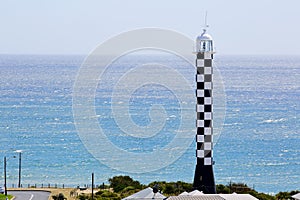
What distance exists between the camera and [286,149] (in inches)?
2968

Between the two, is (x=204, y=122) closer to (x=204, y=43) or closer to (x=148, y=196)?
(x=204, y=43)

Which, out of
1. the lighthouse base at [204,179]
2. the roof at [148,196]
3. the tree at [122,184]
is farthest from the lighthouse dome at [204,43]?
Answer: the tree at [122,184]

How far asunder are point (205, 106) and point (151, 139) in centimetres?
5177

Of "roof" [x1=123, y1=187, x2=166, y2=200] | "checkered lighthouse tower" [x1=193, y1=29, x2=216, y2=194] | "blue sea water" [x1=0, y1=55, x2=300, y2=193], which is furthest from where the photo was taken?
"blue sea water" [x1=0, y1=55, x2=300, y2=193]

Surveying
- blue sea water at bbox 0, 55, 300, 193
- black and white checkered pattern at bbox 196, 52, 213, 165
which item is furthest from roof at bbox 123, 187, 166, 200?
blue sea water at bbox 0, 55, 300, 193

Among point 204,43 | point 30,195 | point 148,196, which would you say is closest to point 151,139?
point 30,195

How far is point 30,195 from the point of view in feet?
119

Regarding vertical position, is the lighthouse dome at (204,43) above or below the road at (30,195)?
above

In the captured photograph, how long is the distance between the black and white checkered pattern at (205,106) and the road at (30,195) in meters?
11.8

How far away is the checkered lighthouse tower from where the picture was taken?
25.7 metres

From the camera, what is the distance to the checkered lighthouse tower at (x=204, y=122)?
2567 cm

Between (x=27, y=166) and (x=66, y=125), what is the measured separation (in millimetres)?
24867

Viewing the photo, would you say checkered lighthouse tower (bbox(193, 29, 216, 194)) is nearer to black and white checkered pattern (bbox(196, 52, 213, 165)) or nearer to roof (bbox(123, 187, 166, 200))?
black and white checkered pattern (bbox(196, 52, 213, 165))

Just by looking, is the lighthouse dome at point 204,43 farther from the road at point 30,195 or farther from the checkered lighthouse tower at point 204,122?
the road at point 30,195
